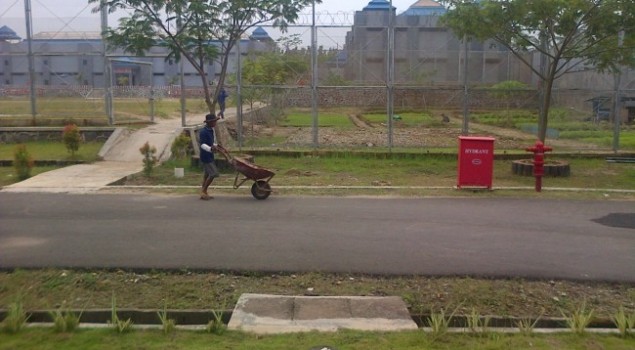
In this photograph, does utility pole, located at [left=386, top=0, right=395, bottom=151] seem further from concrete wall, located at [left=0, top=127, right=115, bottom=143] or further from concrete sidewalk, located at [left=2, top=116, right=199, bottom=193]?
concrete wall, located at [left=0, top=127, right=115, bottom=143]

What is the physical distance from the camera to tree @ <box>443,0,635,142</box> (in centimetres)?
1524

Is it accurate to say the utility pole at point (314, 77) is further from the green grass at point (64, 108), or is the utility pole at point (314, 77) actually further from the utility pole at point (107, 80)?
the green grass at point (64, 108)

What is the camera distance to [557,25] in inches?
629

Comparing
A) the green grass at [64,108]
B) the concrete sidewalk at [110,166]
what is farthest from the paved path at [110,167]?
the green grass at [64,108]

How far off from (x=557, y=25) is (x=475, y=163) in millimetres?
5111

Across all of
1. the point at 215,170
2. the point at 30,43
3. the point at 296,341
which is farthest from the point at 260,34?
the point at 296,341

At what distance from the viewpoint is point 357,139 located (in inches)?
849

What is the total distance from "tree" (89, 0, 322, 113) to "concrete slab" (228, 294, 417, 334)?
36.8ft

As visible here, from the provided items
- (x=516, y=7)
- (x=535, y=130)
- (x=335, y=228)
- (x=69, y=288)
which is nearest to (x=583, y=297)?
(x=335, y=228)

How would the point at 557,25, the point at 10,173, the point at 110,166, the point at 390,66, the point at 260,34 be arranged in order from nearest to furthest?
1. the point at 10,173
2. the point at 557,25
3. the point at 110,166
4. the point at 390,66
5. the point at 260,34

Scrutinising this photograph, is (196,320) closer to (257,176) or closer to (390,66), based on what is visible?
(257,176)

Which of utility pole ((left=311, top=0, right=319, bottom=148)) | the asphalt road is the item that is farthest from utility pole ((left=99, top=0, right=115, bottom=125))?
the asphalt road

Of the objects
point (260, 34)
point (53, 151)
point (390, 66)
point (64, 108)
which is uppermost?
point (260, 34)

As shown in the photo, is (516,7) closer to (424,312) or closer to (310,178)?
(310,178)
